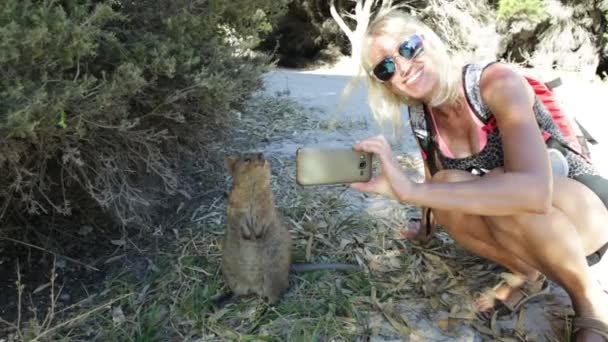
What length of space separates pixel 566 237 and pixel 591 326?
1.22 ft

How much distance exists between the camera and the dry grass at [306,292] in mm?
2439

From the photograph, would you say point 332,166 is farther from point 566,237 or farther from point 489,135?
point 566,237

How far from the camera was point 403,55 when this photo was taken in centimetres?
215

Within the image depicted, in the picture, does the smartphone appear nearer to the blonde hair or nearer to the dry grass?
the blonde hair

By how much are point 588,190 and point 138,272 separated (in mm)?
2113

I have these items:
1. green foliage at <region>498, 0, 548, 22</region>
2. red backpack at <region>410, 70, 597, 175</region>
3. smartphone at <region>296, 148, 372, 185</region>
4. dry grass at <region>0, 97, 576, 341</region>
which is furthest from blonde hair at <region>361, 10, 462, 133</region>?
green foliage at <region>498, 0, 548, 22</region>

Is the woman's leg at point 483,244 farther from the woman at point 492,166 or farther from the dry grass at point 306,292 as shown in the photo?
the dry grass at point 306,292

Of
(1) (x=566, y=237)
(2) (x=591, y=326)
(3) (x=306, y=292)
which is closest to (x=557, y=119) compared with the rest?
(1) (x=566, y=237)

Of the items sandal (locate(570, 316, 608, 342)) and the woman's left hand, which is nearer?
the woman's left hand

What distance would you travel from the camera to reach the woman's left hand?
194cm

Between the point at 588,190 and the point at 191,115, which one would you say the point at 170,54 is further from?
the point at 588,190

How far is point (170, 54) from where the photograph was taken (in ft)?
8.35

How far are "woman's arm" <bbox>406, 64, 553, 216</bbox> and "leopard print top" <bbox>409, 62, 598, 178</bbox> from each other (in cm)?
19

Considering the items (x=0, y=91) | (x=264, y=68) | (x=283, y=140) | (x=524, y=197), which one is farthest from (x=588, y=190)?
(x=283, y=140)
